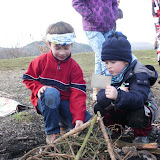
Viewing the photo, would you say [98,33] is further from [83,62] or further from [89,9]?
[83,62]

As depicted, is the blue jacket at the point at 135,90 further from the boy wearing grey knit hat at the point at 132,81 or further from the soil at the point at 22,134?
the soil at the point at 22,134

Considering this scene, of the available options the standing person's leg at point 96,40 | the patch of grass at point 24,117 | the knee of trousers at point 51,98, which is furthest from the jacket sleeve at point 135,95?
the standing person's leg at point 96,40

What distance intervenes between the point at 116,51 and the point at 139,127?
750 millimetres

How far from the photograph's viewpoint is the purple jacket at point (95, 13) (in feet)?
12.3

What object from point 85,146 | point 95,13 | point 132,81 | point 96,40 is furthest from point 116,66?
point 95,13

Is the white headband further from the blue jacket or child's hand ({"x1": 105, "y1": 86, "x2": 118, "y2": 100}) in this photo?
child's hand ({"x1": 105, "y1": 86, "x2": 118, "y2": 100})

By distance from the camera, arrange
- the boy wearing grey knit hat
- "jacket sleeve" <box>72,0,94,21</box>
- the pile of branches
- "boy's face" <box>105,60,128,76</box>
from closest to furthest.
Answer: the pile of branches < the boy wearing grey knit hat < "boy's face" <box>105,60,128,76</box> < "jacket sleeve" <box>72,0,94,21</box>

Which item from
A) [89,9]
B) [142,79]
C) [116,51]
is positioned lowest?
[142,79]

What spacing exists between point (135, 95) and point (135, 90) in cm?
7

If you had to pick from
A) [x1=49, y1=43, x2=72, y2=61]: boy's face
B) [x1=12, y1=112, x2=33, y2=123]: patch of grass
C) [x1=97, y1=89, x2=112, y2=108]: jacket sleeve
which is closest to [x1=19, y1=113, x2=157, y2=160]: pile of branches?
[x1=97, y1=89, x2=112, y2=108]: jacket sleeve

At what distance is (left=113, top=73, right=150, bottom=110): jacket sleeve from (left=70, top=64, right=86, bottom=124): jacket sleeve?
0.51 meters

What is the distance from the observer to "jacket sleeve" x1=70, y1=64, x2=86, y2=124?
2318 millimetres

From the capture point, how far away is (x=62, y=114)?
8.43 ft

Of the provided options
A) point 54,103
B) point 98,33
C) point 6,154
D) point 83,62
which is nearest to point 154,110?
point 54,103
